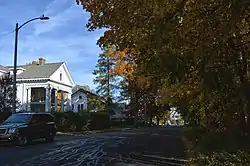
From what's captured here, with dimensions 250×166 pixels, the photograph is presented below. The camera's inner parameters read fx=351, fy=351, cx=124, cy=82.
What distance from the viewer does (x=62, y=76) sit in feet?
192

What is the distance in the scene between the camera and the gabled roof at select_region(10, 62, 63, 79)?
54.5m

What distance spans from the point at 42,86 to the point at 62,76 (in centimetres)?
493

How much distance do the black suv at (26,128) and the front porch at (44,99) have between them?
32499mm

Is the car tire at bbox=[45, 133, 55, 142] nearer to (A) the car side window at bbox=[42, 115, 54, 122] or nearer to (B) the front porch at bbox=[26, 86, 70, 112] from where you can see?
(A) the car side window at bbox=[42, 115, 54, 122]

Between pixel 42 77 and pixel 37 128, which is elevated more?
pixel 42 77

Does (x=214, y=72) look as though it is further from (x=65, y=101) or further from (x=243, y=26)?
(x=65, y=101)

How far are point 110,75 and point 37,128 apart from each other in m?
36.6

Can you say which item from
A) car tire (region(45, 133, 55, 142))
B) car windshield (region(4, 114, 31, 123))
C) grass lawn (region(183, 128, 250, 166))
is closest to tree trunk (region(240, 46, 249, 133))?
grass lawn (region(183, 128, 250, 166))

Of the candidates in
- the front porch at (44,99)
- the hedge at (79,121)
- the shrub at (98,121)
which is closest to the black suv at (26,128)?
the hedge at (79,121)

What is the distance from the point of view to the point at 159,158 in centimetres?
1284

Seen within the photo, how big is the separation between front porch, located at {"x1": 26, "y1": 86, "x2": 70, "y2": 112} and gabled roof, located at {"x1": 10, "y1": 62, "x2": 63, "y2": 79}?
7.01ft

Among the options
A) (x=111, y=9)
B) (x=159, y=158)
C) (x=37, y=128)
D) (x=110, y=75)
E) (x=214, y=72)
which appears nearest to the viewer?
(x=214, y=72)

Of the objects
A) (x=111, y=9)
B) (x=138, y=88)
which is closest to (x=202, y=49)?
(x=111, y=9)

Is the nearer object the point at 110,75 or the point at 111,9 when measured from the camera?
the point at 111,9
